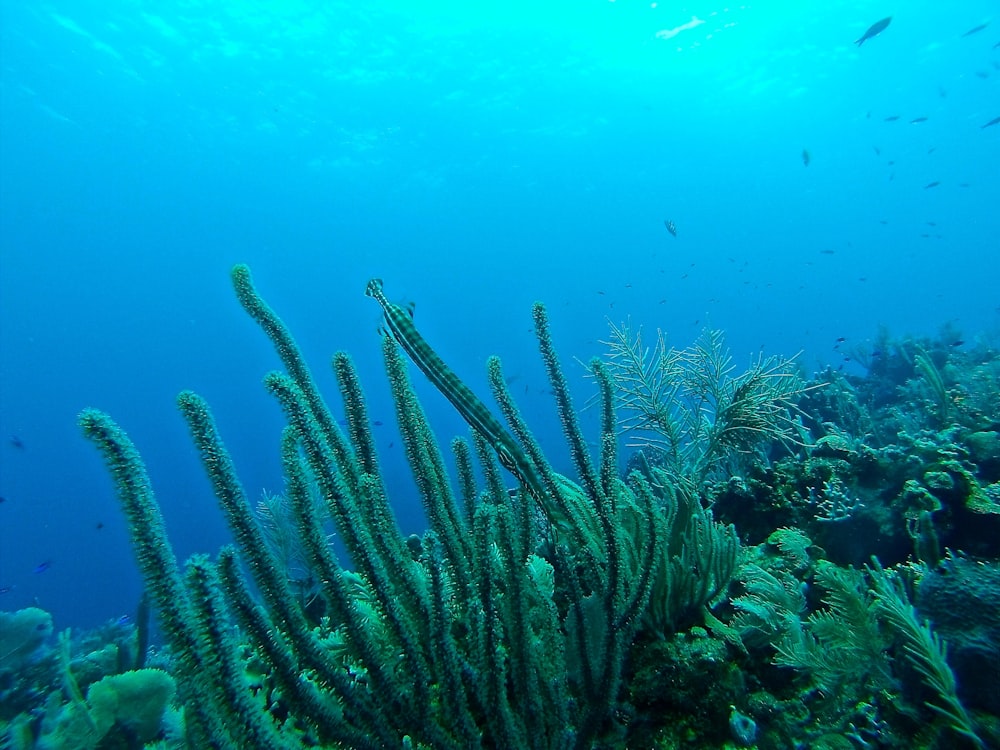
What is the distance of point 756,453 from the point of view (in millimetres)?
7617

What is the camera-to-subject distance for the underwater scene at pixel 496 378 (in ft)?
8.22

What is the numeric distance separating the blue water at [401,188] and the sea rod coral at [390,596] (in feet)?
11.2

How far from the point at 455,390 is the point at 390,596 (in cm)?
109

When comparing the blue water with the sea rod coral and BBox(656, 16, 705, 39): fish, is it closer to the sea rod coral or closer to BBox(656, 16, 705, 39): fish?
BBox(656, 16, 705, 39): fish

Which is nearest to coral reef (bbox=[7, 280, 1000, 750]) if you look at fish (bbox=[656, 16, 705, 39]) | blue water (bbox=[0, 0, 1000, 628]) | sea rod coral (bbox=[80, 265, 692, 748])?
sea rod coral (bbox=[80, 265, 692, 748])

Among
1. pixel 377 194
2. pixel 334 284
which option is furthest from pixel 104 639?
pixel 334 284

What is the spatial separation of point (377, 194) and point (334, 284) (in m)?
38.5

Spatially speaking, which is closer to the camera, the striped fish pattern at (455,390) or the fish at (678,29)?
the striped fish pattern at (455,390)

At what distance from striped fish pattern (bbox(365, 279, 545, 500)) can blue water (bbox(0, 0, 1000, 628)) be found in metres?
3.56

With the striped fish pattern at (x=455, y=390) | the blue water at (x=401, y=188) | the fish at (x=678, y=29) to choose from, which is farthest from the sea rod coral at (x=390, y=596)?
the fish at (x=678, y=29)

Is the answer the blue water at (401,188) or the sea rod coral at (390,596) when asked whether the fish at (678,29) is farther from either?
the sea rod coral at (390,596)

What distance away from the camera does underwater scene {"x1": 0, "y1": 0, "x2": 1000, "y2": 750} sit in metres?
2.51

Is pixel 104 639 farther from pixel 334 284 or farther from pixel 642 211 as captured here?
pixel 334 284

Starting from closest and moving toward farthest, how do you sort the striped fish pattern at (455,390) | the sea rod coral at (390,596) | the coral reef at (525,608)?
the sea rod coral at (390,596) → the coral reef at (525,608) → the striped fish pattern at (455,390)
